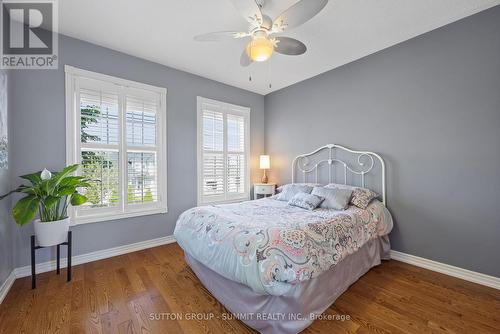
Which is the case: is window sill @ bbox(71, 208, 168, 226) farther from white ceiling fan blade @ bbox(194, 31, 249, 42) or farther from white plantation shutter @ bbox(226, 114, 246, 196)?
white ceiling fan blade @ bbox(194, 31, 249, 42)

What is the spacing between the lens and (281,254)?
4.74 feet

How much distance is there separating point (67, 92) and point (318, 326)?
353 cm

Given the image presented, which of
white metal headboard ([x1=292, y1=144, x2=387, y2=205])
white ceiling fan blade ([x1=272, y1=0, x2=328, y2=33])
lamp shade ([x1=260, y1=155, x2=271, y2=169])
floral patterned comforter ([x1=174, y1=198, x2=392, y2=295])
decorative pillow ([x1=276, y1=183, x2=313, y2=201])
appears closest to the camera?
floral patterned comforter ([x1=174, y1=198, x2=392, y2=295])

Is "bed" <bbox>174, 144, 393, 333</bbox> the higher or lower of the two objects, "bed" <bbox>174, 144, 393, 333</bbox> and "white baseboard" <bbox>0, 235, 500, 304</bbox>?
the higher

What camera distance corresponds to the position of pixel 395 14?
85.1 inches

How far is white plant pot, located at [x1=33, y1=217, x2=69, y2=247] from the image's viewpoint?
2.09m

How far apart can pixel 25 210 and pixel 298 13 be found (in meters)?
2.86

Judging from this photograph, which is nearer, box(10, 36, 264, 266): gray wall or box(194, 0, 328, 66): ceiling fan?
box(194, 0, 328, 66): ceiling fan

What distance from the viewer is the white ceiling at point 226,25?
2.05 meters

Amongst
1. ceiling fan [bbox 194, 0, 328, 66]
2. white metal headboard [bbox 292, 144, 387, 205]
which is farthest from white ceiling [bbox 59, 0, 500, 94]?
white metal headboard [bbox 292, 144, 387, 205]

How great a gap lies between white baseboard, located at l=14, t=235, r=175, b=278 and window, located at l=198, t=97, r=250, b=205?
0.92 meters

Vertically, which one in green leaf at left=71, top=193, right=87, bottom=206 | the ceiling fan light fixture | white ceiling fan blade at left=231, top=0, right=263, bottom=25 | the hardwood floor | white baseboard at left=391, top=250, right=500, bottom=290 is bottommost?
the hardwood floor

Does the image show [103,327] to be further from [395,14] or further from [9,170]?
[395,14]

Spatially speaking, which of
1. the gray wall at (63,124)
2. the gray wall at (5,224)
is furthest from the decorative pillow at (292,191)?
the gray wall at (5,224)
